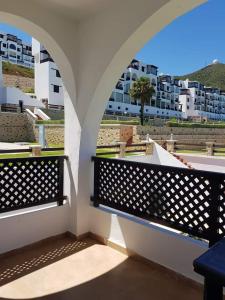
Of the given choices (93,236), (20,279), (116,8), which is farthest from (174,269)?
(116,8)

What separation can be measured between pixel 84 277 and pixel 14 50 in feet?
174

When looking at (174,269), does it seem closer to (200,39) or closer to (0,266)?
(0,266)

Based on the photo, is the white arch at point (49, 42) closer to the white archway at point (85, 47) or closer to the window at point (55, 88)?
the white archway at point (85, 47)

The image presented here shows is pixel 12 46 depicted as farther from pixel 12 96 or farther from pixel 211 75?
pixel 211 75

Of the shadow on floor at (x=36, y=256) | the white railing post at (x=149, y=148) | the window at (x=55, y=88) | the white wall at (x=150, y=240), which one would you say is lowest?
the shadow on floor at (x=36, y=256)

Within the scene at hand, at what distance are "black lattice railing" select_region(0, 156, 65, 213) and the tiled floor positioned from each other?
0.53 metres

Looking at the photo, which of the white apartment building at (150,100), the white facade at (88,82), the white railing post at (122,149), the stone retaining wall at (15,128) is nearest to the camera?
the white facade at (88,82)

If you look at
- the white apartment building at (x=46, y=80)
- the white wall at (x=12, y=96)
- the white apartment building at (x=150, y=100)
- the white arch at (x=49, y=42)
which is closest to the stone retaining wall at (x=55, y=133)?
the white wall at (x=12, y=96)

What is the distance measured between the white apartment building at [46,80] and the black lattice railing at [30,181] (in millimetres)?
25757

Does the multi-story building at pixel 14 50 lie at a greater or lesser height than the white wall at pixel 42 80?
greater

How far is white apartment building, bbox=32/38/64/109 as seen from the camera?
28.7 m

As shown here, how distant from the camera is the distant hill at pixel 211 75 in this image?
7794 centimetres

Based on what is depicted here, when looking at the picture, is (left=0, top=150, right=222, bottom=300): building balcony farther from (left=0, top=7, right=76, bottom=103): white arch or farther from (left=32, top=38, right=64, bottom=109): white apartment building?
(left=32, top=38, right=64, bottom=109): white apartment building

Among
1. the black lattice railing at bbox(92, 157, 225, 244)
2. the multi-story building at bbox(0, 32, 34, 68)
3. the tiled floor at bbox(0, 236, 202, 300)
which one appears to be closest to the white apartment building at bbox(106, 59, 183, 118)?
the multi-story building at bbox(0, 32, 34, 68)
